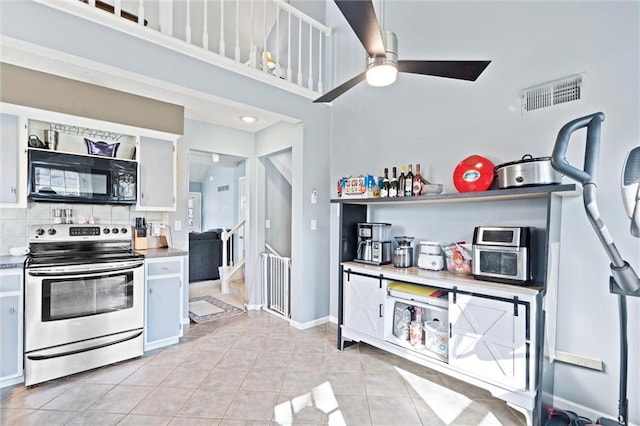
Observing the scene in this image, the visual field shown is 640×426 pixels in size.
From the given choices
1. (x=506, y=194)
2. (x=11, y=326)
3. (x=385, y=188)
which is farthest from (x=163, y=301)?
(x=506, y=194)

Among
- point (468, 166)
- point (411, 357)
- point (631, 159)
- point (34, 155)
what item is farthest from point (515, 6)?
point (34, 155)

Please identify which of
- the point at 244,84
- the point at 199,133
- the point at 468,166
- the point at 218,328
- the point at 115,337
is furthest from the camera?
the point at 199,133

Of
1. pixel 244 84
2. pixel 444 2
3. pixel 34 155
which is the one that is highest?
pixel 444 2

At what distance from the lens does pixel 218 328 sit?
3.59m

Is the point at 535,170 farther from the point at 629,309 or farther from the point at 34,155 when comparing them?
the point at 34,155

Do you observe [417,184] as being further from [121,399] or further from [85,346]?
[85,346]

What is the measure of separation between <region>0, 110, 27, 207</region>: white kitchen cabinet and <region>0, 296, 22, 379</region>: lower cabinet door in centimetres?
82

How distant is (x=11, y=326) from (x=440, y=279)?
3.28 metres

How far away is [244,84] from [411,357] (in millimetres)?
2960

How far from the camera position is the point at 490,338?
2.05 meters

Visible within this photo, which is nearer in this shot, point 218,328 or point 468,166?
point 468,166

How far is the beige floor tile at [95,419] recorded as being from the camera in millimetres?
1941

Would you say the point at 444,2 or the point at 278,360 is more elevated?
the point at 444,2

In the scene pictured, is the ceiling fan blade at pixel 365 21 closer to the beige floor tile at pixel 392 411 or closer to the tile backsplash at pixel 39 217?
the beige floor tile at pixel 392 411
